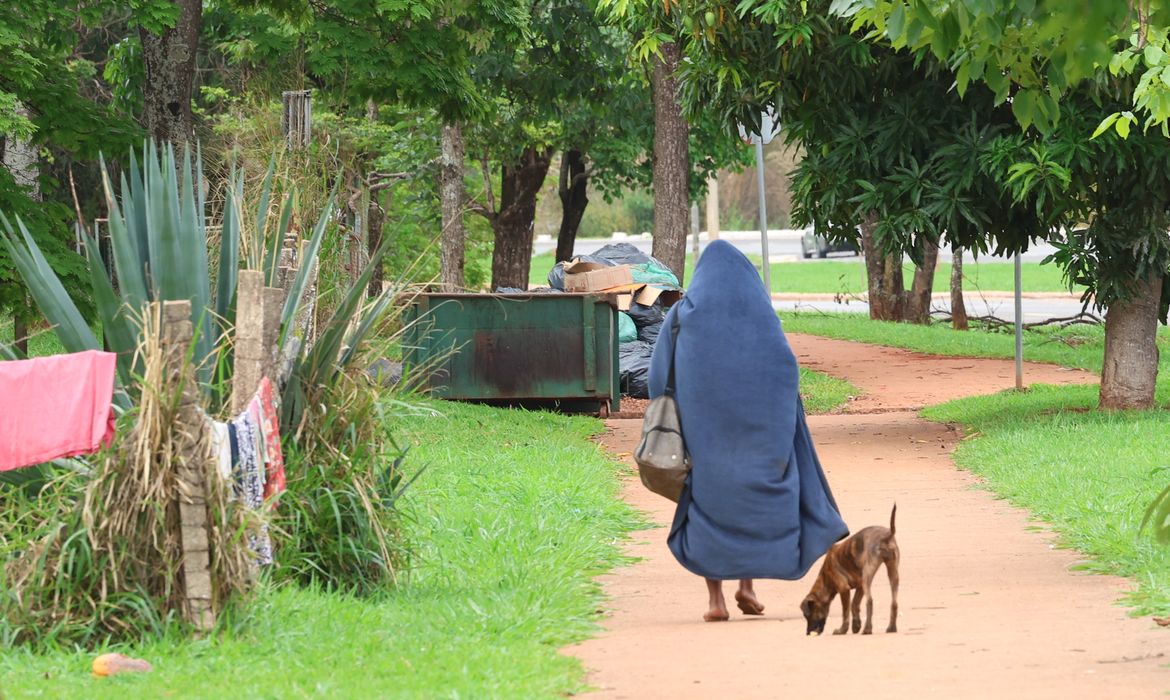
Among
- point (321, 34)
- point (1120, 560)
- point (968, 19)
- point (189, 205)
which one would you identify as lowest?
point (1120, 560)

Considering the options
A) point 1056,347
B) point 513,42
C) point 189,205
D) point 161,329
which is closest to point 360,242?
point 513,42

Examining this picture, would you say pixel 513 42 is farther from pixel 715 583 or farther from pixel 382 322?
pixel 715 583

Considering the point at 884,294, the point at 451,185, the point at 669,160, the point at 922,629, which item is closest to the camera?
the point at 922,629

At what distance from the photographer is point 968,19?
593 cm

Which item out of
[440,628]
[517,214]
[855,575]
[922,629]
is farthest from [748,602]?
[517,214]

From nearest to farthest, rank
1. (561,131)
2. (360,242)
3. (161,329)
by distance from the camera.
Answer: (161,329)
(360,242)
(561,131)

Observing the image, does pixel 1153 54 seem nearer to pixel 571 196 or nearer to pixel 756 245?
pixel 571 196

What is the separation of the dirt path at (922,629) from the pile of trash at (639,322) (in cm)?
624

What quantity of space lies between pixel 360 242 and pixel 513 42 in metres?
4.32

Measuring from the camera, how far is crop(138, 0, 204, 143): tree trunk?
1592cm

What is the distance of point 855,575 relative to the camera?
6699 millimetres

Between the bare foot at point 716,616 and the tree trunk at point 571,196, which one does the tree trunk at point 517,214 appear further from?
the bare foot at point 716,616

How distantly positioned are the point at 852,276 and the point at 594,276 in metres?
36.5

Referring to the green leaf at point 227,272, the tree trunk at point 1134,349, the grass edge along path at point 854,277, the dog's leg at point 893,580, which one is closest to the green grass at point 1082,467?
the tree trunk at point 1134,349
